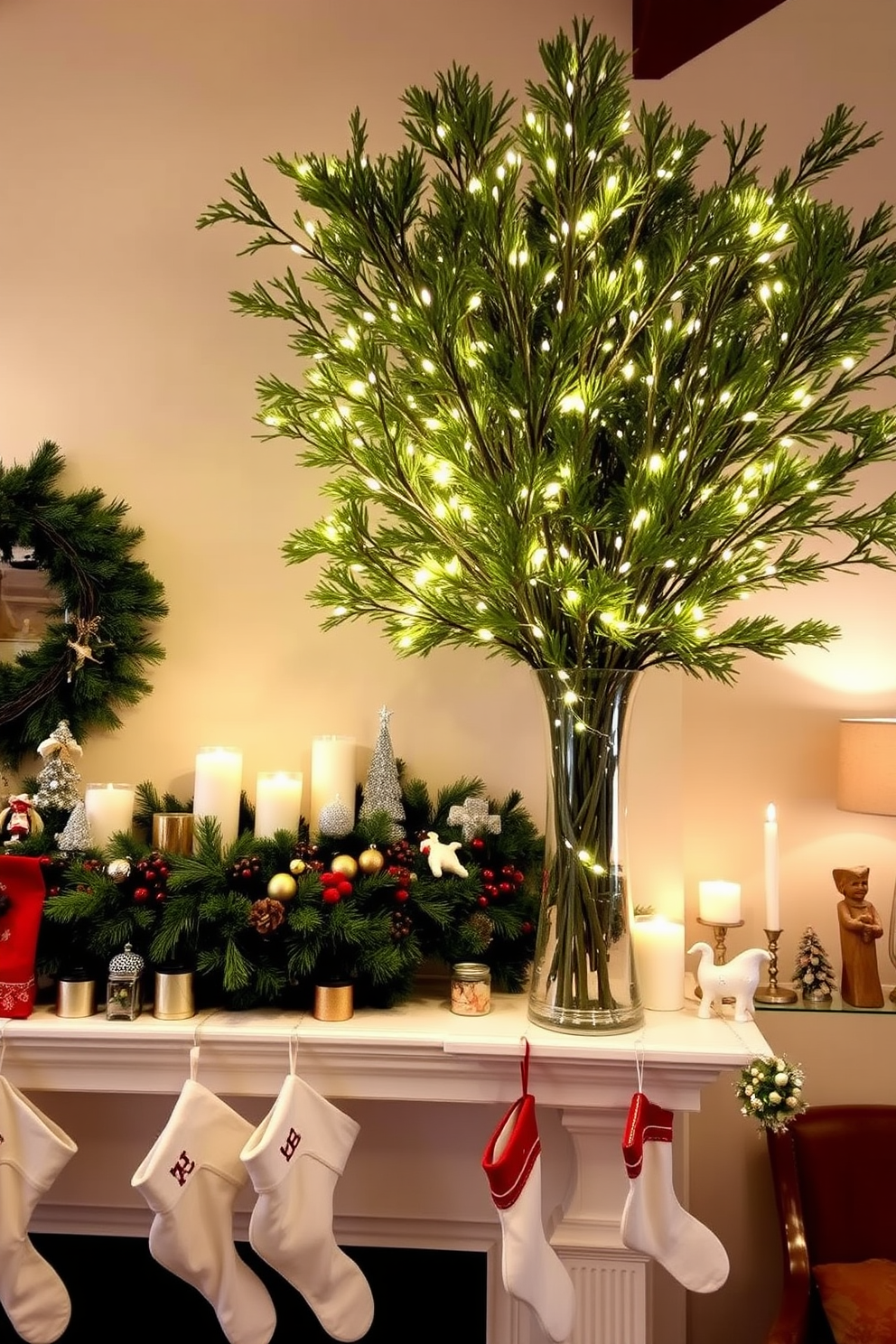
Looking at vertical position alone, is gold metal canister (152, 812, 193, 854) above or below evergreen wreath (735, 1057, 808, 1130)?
above

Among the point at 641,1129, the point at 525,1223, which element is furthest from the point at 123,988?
the point at 641,1129

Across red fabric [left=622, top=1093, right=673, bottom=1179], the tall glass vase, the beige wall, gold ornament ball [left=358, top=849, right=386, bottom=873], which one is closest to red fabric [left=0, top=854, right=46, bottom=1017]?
the beige wall

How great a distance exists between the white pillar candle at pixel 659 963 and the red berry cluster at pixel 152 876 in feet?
2.31

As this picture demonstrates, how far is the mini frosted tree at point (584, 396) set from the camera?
115cm

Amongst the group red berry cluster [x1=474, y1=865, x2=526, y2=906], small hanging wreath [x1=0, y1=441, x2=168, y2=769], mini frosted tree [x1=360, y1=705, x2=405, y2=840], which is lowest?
red berry cluster [x1=474, y1=865, x2=526, y2=906]

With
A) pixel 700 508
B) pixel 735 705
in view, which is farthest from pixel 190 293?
pixel 735 705

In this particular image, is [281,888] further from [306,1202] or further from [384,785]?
[306,1202]

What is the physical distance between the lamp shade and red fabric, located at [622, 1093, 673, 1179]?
759 millimetres

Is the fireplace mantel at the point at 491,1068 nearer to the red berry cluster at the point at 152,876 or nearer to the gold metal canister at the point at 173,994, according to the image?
the gold metal canister at the point at 173,994

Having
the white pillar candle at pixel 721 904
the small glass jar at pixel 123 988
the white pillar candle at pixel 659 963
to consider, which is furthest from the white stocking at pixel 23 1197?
the white pillar candle at pixel 721 904

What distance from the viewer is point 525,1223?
1.16 m

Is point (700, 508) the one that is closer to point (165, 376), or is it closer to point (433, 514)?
point (433, 514)

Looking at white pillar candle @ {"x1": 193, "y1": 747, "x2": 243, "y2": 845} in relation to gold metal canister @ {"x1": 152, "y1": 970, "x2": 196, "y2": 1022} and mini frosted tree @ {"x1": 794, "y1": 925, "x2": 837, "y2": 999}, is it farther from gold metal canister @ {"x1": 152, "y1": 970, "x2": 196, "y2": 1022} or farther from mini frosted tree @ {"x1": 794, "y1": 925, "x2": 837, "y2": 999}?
mini frosted tree @ {"x1": 794, "y1": 925, "x2": 837, "y2": 999}

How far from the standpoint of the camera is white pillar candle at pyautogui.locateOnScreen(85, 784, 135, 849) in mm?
1457
